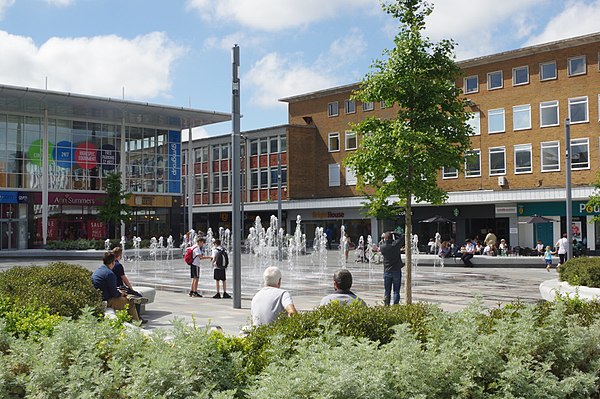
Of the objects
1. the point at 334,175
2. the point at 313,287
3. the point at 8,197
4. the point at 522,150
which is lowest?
the point at 313,287

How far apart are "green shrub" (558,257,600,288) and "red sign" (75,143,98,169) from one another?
46.9 m

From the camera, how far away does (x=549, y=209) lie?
4534cm

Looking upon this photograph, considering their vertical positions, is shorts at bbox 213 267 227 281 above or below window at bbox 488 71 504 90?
below

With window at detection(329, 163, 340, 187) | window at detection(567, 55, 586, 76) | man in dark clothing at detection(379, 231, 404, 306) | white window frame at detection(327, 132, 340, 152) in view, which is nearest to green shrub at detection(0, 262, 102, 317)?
man in dark clothing at detection(379, 231, 404, 306)

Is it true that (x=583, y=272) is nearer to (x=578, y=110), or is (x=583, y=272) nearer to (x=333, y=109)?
(x=578, y=110)

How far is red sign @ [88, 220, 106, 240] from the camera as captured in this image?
184 feet

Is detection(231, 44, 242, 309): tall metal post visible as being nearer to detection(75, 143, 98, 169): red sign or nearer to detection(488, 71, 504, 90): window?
detection(488, 71, 504, 90): window

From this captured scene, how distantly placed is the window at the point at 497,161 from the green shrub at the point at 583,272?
1327 inches

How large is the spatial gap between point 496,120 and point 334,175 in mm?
17433

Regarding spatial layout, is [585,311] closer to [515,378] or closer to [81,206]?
[515,378]

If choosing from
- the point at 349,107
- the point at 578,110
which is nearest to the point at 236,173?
the point at 578,110

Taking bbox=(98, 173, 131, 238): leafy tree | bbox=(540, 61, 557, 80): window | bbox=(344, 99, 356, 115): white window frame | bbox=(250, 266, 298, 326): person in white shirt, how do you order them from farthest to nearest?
1. bbox=(344, 99, 356, 115): white window frame
2. bbox=(98, 173, 131, 238): leafy tree
3. bbox=(540, 61, 557, 80): window
4. bbox=(250, 266, 298, 326): person in white shirt

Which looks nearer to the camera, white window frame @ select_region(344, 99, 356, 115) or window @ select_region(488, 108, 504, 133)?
window @ select_region(488, 108, 504, 133)

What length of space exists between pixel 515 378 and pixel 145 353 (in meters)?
2.57
